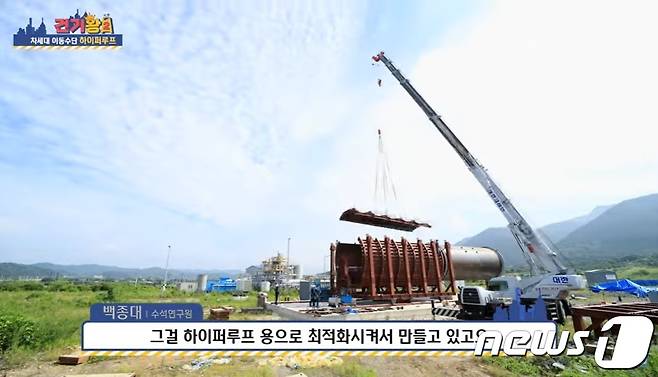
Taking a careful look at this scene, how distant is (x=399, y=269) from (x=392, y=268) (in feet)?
2.70

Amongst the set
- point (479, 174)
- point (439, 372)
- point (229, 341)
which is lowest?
point (439, 372)

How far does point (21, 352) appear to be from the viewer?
11.8 m

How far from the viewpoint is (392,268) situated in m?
23.1

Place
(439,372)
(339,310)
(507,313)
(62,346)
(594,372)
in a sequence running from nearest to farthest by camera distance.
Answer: (594,372) < (439,372) < (62,346) < (507,313) < (339,310)

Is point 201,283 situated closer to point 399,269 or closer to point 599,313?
point 399,269

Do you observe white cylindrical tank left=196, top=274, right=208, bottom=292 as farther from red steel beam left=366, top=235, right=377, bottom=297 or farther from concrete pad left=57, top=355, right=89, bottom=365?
A: concrete pad left=57, top=355, right=89, bottom=365

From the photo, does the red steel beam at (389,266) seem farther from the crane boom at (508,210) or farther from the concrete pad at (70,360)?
the concrete pad at (70,360)

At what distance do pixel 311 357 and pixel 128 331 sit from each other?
5.62 meters

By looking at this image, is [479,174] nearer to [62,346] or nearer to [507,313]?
[507,313]

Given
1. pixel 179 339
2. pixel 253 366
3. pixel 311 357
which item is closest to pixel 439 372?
pixel 311 357

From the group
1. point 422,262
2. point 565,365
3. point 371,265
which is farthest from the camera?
point 422,262

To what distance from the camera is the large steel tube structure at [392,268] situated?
2242cm

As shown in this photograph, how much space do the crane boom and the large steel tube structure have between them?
6987 mm
